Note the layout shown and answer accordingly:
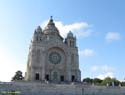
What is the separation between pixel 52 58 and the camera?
193 ft

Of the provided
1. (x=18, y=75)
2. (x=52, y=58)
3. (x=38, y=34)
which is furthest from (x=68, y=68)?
(x=18, y=75)

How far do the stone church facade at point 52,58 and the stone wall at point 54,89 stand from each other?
10.6m

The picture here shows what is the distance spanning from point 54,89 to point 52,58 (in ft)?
50.6

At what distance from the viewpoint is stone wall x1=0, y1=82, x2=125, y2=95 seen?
4184 cm

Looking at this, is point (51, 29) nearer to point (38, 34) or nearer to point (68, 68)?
point (38, 34)

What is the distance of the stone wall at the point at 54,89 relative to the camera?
41.8 m

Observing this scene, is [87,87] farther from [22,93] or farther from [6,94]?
[6,94]

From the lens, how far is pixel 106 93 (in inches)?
1844

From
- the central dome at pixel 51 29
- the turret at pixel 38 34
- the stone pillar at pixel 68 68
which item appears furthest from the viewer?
the central dome at pixel 51 29

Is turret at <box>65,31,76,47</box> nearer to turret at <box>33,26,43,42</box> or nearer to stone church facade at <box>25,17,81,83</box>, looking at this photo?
stone church facade at <box>25,17,81,83</box>

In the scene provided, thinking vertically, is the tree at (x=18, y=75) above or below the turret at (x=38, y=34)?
below

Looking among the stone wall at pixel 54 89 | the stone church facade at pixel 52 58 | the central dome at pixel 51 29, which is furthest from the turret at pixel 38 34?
the stone wall at pixel 54 89

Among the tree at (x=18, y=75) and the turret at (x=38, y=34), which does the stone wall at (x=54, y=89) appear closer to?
the turret at (x=38, y=34)

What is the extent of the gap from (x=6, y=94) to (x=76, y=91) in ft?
40.1
